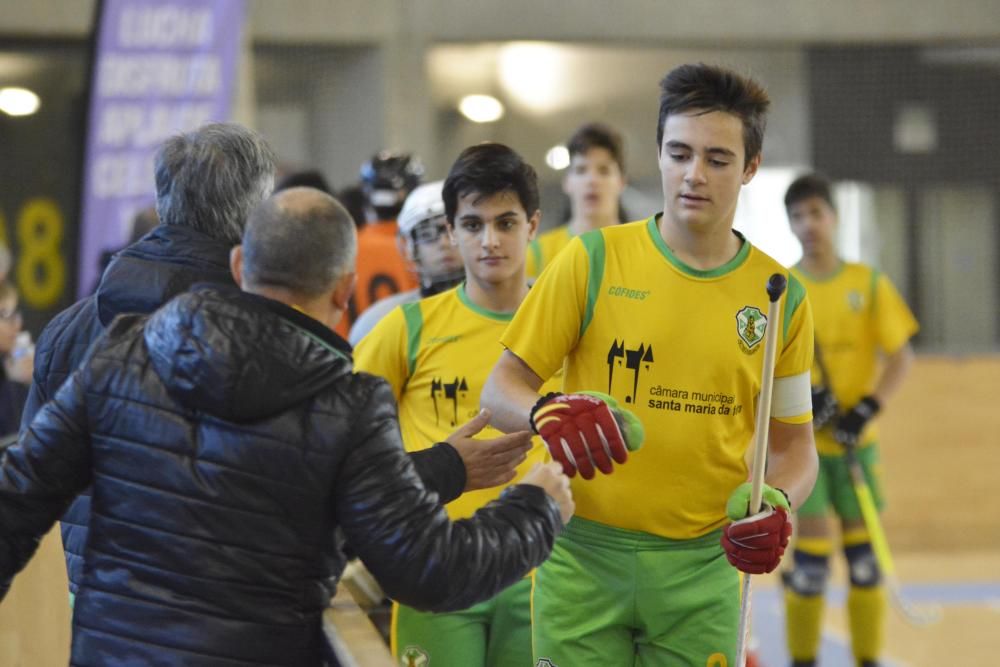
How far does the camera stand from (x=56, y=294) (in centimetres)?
1034

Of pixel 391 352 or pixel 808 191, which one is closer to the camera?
pixel 391 352

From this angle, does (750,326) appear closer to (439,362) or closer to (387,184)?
(439,362)

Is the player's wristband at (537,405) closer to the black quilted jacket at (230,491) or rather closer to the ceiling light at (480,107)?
the black quilted jacket at (230,491)

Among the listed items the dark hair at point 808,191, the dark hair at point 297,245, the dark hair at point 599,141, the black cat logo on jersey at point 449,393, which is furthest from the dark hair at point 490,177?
the dark hair at point 808,191

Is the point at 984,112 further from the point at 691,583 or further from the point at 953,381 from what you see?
the point at 691,583

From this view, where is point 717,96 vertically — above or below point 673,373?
above

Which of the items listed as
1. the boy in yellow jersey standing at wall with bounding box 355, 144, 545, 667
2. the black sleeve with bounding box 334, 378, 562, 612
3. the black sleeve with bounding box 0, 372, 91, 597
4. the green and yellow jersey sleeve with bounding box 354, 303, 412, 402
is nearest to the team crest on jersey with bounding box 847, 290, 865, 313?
the boy in yellow jersey standing at wall with bounding box 355, 144, 545, 667

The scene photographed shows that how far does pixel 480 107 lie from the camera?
10711 millimetres

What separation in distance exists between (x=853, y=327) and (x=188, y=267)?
4475mm

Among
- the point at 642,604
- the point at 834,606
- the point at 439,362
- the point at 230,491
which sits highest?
the point at 439,362

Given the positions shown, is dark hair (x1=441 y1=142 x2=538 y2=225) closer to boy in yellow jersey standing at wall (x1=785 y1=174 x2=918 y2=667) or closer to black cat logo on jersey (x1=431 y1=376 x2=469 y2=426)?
black cat logo on jersey (x1=431 y1=376 x2=469 y2=426)

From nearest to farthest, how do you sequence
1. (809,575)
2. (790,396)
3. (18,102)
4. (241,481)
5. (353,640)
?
(241,481) < (353,640) < (790,396) < (809,575) < (18,102)

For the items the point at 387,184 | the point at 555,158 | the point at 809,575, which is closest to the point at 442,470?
the point at 387,184

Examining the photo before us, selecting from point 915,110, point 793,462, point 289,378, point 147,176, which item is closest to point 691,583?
point 793,462
